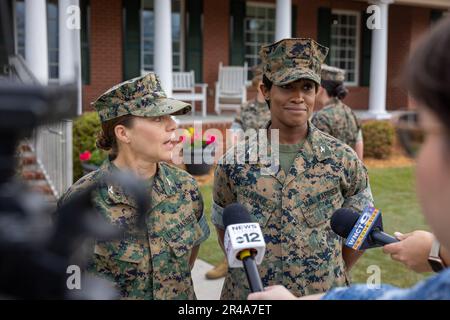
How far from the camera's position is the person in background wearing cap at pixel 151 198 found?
216cm

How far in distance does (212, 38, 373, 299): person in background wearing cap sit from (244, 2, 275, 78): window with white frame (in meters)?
11.4

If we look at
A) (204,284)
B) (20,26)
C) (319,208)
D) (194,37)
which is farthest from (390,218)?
(20,26)

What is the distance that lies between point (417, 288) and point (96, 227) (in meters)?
0.65

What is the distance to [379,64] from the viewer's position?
13.3m

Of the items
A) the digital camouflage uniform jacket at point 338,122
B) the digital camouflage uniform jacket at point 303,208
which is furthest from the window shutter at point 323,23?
the digital camouflage uniform jacket at point 303,208

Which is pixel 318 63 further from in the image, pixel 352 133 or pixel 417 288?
pixel 352 133

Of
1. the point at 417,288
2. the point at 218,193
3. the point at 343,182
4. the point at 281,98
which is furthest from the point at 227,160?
the point at 417,288

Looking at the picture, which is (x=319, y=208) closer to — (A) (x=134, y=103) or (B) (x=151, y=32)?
(A) (x=134, y=103)

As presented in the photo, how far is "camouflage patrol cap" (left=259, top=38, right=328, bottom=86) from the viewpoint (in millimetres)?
2598

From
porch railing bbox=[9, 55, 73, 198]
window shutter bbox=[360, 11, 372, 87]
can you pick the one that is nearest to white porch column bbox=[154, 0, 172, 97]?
porch railing bbox=[9, 55, 73, 198]

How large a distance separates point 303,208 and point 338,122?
9.77 ft

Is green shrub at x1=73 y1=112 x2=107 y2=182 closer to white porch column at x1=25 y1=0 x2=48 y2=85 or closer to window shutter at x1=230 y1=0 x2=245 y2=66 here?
white porch column at x1=25 y1=0 x2=48 y2=85

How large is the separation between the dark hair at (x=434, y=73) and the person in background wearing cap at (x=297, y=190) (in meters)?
1.52

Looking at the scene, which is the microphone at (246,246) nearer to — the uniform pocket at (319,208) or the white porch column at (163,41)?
the uniform pocket at (319,208)
